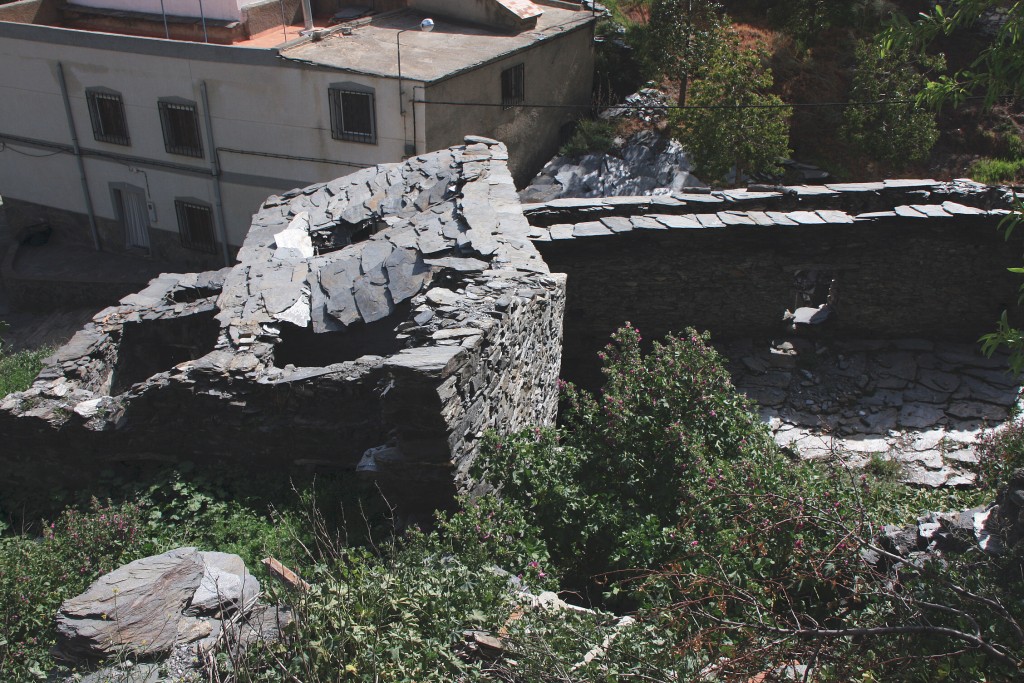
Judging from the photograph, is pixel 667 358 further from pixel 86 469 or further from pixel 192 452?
pixel 86 469

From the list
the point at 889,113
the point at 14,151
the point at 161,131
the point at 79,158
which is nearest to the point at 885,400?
the point at 889,113

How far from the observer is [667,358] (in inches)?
294

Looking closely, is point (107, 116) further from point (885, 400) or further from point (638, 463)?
point (885, 400)

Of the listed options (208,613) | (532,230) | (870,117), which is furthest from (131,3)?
(208,613)

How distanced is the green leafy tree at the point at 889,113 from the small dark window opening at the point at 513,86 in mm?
6266

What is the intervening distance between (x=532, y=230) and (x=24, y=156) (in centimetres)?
1432

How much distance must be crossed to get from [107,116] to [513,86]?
8456 millimetres

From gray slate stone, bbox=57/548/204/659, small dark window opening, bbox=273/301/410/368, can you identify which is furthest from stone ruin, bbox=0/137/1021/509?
gray slate stone, bbox=57/548/204/659

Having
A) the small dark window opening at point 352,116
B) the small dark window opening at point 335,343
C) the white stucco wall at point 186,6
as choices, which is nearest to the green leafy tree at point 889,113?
the small dark window opening at point 352,116

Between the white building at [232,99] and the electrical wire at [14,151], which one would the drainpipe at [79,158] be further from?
the electrical wire at [14,151]

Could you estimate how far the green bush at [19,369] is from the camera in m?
11.7

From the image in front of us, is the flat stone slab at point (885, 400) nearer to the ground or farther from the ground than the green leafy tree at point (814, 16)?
nearer to the ground

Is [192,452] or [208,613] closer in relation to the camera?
[208,613]

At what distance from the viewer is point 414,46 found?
627 inches
